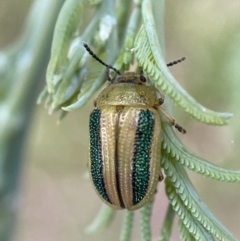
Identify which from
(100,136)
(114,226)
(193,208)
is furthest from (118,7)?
(114,226)

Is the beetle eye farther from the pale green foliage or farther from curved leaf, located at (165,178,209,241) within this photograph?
curved leaf, located at (165,178,209,241)

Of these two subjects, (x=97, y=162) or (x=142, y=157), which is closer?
(x=142, y=157)

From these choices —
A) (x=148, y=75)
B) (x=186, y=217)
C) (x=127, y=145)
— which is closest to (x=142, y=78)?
(x=127, y=145)

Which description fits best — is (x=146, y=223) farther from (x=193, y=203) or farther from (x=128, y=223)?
(x=193, y=203)

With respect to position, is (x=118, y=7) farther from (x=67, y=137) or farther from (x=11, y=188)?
(x=67, y=137)

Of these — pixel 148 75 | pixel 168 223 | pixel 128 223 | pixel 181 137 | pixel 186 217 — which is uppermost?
pixel 148 75

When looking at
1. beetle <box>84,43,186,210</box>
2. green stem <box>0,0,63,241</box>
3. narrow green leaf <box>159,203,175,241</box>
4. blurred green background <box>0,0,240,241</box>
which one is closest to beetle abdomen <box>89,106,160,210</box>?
beetle <box>84,43,186,210</box>
